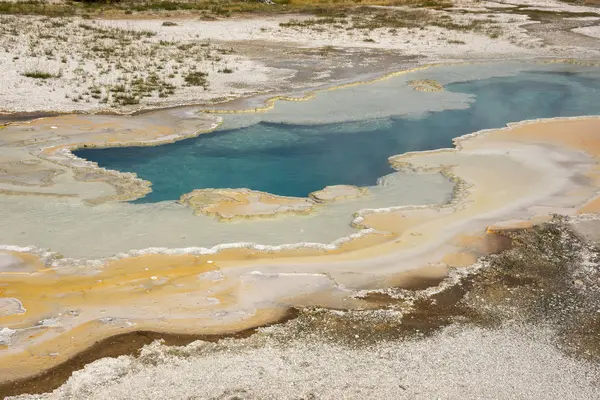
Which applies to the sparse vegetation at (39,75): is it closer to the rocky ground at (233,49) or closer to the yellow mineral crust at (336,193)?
the rocky ground at (233,49)

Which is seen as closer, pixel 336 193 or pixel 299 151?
pixel 336 193

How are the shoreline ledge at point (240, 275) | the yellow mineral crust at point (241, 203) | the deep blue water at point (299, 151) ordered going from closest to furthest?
1. the shoreline ledge at point (240, 275)
2. the yellow mineral crust at point (241, 203)
3. the deep blue water at point (299, 151)

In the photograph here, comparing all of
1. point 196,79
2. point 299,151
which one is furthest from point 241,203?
point 196,79

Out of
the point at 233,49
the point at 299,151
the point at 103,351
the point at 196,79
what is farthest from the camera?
the point at 233,49

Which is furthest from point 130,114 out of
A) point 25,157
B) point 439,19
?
point 439,19

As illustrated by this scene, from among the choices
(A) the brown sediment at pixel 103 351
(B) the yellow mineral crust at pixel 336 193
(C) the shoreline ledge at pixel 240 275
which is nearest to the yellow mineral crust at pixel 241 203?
(B) the yellow mineral crust at pixel 336 193

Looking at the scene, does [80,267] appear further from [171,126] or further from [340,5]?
[340,5]

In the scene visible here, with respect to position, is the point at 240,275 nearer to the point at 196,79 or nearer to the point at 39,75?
the point at 196,79
